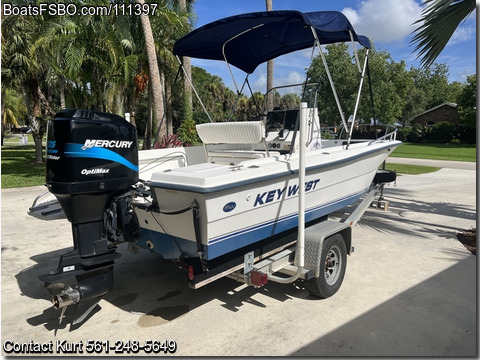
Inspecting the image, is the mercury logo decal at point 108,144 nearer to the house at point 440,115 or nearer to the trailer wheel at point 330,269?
the trailer wheel at point 330,269

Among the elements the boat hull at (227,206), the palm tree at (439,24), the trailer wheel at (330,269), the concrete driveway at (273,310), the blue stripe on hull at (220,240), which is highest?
the palm tree at (439,24)

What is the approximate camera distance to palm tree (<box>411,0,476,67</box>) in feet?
15.1

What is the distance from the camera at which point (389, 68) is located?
3061 centimetres

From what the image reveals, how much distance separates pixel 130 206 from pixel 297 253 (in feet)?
5.21

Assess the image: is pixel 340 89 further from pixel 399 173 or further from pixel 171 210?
pixel 171 210

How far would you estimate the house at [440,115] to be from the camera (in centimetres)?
3941

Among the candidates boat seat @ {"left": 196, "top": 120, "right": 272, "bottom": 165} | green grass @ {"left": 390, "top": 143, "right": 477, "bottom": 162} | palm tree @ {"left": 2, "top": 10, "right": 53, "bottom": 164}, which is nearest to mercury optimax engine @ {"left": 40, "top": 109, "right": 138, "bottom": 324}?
boat seat @ {"left": 196, "top": 120, "right": 272, "bottom": 165}

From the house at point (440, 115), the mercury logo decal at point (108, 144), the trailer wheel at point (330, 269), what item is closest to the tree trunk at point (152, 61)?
the mercury logo decal at point (108, 144)

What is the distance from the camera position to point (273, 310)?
3.41 metres

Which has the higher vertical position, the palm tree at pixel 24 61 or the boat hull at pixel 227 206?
the palm tree at pixel 24 61

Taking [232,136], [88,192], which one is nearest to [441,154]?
[232,136]

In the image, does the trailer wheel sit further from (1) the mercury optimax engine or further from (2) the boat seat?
(1) the mercury optimax engine

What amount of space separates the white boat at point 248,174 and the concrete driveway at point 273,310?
0.68 meters

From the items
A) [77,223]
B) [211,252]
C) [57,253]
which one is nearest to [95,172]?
[77,223]
